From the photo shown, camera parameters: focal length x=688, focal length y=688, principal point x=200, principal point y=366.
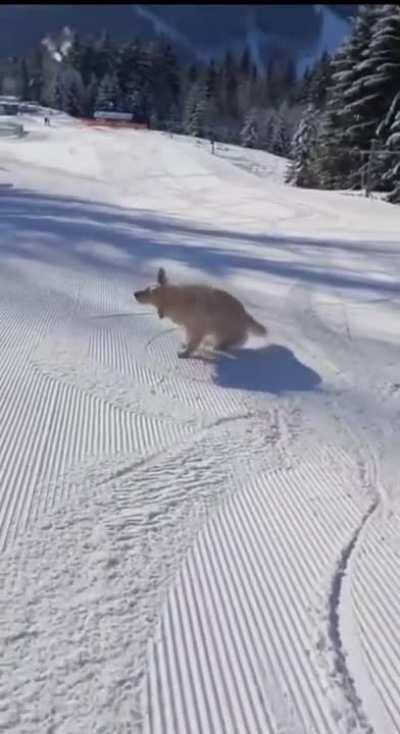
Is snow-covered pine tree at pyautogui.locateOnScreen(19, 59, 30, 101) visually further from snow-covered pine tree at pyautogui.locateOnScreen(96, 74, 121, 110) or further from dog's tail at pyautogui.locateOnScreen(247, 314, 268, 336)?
dog's tail at pyautogui.locateOnScreen(247, 314, 268, 336)

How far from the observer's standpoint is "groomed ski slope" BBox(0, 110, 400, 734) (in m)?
2.06

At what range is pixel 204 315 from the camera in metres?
5.18

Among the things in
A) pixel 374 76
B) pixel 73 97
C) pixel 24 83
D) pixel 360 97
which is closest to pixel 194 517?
pixel 374 76

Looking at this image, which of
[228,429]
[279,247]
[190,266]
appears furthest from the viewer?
[279,247]

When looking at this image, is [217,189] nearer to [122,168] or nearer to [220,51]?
[122,168]

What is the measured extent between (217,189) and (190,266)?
1263 cm

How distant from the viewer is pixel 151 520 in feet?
9.42

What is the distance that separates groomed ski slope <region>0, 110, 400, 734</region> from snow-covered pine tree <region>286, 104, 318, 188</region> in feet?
80.6

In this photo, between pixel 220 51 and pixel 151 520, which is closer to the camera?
Result: pixel 151 520

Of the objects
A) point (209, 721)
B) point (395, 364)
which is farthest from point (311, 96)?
point (209, 721)

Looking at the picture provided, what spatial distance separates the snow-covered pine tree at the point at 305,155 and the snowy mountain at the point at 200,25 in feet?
262

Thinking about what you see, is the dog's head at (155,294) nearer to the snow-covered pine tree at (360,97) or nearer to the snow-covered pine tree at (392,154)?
the snow-covered pine tree at (392,154)

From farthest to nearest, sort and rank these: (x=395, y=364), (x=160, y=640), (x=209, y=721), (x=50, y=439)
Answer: (x=395, y=364) → (x=50, y=439) → (x=160, y=640) → (x=209, y=721)

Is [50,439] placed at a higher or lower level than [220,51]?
lower
